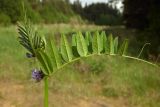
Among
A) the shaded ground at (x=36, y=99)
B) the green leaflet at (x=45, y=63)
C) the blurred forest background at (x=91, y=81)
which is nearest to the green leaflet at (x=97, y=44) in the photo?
the green leaflet at (x=45, y=63)

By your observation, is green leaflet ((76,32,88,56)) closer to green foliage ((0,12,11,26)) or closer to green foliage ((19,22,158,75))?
green foliage ((19,22,158,75))

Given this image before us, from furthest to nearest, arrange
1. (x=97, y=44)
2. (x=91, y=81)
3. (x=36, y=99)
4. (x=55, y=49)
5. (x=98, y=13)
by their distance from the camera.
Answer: (x=98, y=13) < (x=91, y=81) < (x=36, y=99) < (x=97, y=44) < (x=55, y=49)

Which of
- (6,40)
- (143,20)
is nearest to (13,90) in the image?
(6,40)

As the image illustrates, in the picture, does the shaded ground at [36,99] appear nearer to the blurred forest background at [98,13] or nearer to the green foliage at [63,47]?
the blurred forest background at [98,13]

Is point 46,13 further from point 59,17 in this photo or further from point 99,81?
point 99,81

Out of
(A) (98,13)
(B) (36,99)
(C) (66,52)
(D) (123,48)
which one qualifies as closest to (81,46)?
(C) (66,52)

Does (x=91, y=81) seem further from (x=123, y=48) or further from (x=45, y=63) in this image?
(x=45, y=63)
